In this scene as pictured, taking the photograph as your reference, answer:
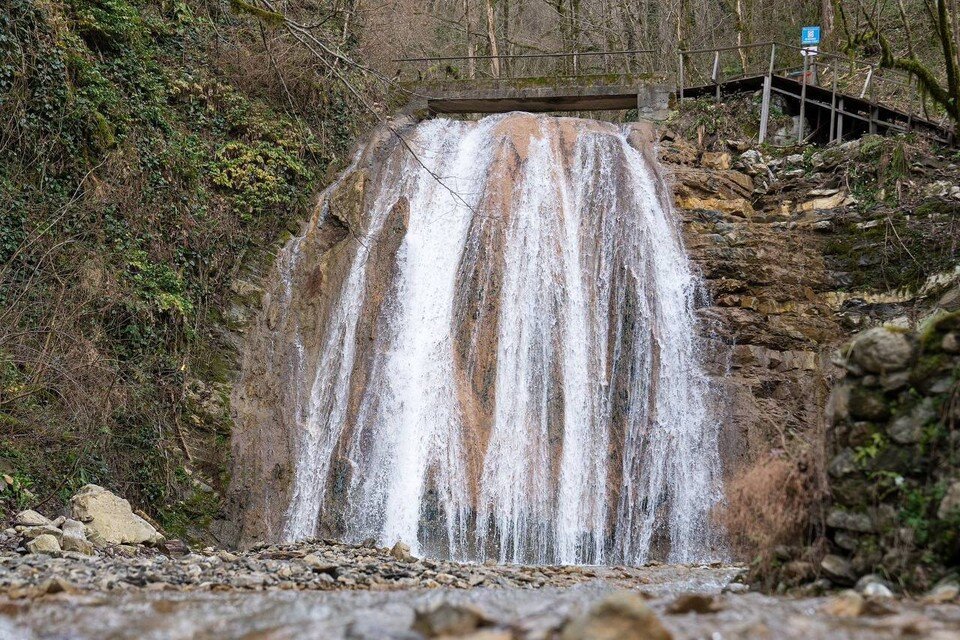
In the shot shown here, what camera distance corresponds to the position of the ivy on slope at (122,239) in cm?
1081

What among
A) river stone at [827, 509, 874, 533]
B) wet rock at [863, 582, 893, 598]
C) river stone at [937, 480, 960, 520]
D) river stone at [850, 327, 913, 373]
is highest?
river stone at [850, 327, 913, 373]

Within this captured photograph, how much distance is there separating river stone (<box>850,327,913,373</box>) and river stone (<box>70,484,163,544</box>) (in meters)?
7.59

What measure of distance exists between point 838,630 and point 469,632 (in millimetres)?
1791

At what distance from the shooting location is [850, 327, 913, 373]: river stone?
5.97 meters

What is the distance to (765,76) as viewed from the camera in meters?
18.4

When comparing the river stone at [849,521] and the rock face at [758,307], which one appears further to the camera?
the rock face at [758,307]

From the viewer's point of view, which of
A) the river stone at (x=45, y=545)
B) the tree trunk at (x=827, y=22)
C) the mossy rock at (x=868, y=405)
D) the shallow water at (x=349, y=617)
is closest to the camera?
the shallow water at (x=349, y=617)

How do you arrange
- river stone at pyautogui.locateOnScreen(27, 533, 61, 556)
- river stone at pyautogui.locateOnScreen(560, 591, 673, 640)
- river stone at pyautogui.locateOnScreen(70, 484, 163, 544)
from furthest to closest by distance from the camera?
river stone at pyautogui.locateOnScreen(70, 484, 163, 544)
river stone at pyautogui.locateOnScreen(27, 533, 61, 556)
river stone at pyautogui.locateOnScreen(560, 591, 673, 640)

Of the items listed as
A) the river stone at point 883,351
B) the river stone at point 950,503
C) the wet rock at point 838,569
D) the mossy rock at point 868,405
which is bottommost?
the wet rock at point 838,569

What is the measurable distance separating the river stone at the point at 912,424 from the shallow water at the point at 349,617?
119 cm

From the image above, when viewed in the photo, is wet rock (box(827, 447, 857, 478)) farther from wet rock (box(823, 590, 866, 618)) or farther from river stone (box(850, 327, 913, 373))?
wet rock (box(823, 590, 866, 618))

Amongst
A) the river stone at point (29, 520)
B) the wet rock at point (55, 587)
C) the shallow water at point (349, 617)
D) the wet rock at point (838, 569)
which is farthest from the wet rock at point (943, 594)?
the river stone at point (29, 520)

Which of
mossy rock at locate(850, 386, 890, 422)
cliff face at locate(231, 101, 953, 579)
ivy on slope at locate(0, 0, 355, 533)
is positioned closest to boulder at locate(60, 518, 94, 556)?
ivy on slope at locate(0, 0, 355, 533)

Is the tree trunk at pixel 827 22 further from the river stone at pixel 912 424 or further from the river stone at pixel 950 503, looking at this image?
the river stone at pixel 950 503
